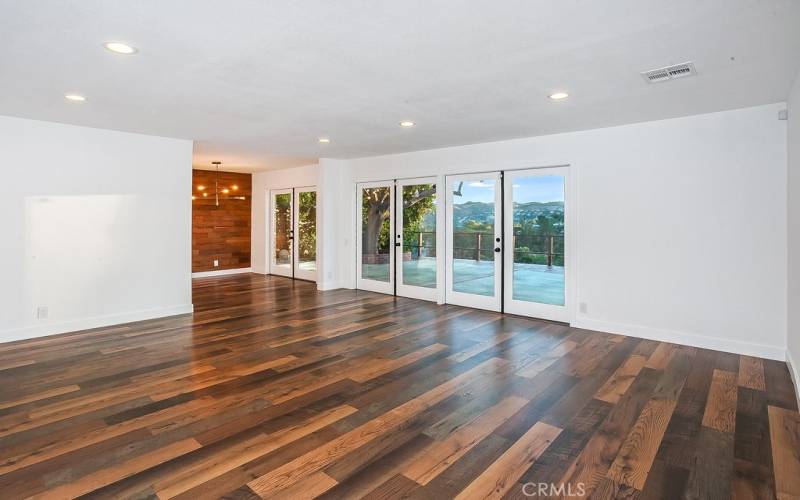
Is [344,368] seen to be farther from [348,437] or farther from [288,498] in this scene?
[288,498]

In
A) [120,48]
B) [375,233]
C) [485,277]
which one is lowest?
[485,277]

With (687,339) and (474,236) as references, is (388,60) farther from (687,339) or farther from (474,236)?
(687,339)

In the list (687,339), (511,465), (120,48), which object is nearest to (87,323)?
(120,48)

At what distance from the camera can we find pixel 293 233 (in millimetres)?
9992

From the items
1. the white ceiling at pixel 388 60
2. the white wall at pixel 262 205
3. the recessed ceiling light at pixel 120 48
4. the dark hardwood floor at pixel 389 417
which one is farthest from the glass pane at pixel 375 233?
the recessed ceiling light at pixel 120 48

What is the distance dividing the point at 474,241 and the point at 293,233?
194 inches

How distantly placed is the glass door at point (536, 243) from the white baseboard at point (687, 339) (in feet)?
1.44

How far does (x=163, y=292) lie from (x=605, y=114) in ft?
19.5

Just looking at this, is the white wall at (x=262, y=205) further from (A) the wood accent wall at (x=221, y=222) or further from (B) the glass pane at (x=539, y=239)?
(B) the glass pane at (x=539, y=239)

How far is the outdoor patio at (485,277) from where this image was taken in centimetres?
583

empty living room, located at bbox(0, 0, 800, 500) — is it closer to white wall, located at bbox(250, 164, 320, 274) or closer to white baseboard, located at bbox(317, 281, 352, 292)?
white baseboard, located at bbox(317, 281, 352, 292)

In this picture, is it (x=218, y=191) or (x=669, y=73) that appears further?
(x=218, y=191)

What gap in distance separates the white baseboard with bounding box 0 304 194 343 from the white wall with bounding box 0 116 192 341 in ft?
0.04

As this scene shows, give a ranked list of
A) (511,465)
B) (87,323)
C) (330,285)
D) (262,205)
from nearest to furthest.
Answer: (511,465) → (87,323) → (330,285) → (262,205)
